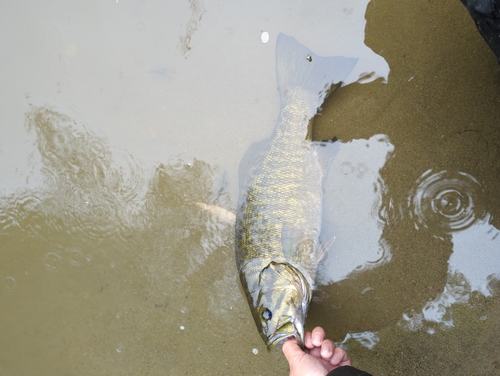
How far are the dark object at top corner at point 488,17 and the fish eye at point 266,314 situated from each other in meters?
2.43

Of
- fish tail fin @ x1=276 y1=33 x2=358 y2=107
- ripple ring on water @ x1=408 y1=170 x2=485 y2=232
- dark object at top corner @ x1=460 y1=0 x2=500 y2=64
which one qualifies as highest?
dark object at top corner @ x1=460 y1=0 x2=500 y2=64

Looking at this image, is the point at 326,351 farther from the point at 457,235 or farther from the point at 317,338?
the point at 457,235

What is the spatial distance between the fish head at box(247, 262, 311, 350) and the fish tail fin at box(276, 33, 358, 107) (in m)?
1.51

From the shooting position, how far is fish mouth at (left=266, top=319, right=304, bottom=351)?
9.03ft

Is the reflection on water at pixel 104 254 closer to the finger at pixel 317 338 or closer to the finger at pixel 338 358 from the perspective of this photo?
the finger at pixel 317 338

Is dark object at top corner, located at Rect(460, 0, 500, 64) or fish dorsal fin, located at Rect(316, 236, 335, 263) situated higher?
dark object at top corner, located at Rect(460, 0, 500, 64)

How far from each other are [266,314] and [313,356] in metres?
0.44

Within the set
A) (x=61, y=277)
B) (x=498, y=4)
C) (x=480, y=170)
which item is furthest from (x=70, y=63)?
(x=480, y=170)

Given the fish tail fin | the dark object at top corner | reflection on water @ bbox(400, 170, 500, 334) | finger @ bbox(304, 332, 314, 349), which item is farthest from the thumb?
the dark object at top corner

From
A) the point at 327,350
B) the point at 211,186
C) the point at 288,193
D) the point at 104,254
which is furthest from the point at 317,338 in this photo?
the point at 104,254

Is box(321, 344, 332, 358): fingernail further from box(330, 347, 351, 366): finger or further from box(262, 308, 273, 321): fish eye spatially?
box(262, 308, 273, 321): fish eye

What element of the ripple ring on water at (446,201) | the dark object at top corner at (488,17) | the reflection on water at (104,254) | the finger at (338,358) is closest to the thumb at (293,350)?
the finger at (338,358)

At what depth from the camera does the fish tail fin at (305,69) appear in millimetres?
3291

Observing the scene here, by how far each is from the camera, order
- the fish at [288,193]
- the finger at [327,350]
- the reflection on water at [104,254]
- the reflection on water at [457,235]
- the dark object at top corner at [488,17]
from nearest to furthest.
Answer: the dark object at top corner at [488,17], the finger at [327,350], the fish at [288,193], the reflection on water at [457,235], the reflection on water at [104,254]
